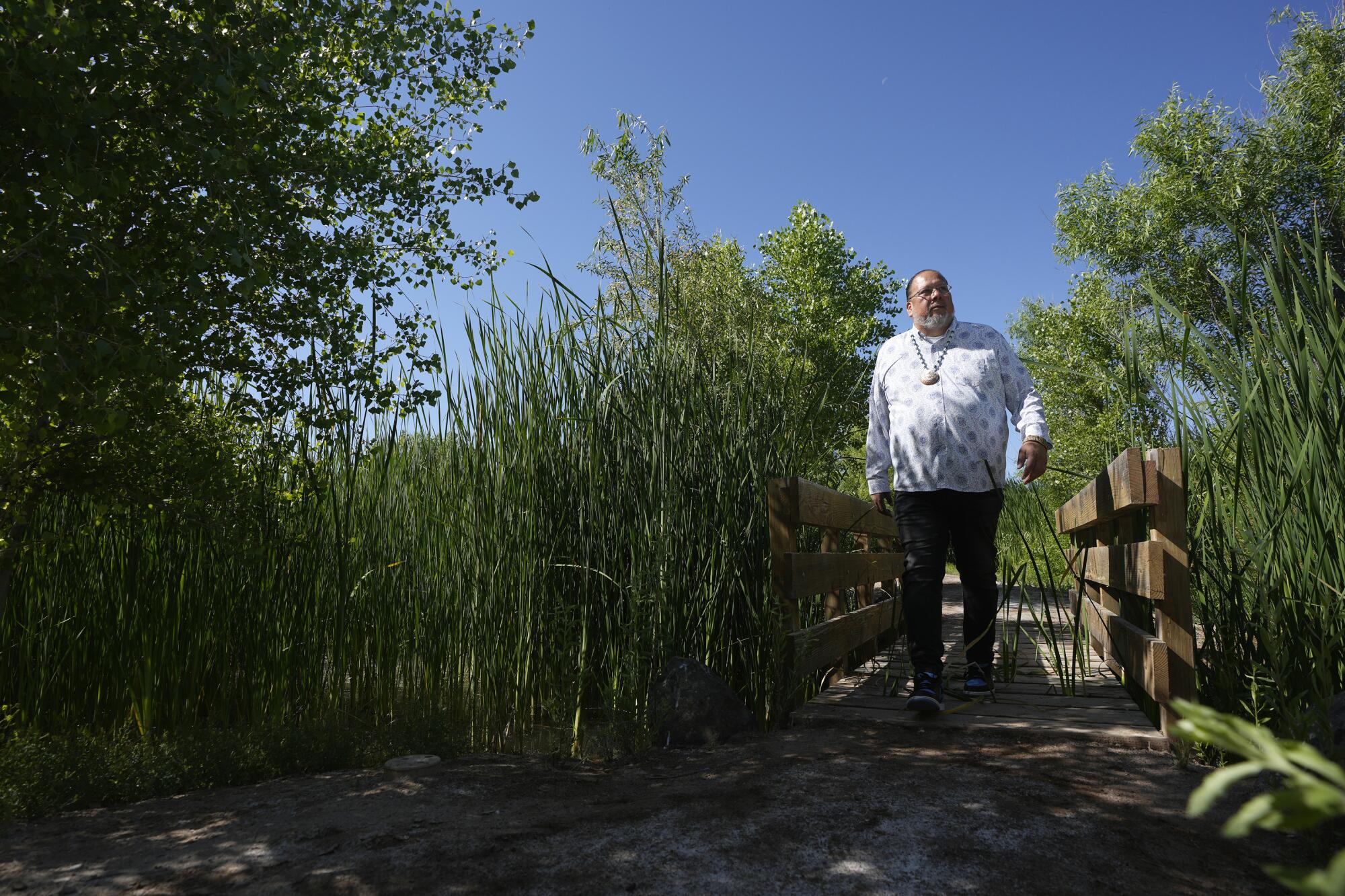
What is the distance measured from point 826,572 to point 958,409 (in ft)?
2.83

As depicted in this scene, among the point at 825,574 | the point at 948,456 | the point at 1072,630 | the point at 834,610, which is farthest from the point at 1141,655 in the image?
the point at 834,610

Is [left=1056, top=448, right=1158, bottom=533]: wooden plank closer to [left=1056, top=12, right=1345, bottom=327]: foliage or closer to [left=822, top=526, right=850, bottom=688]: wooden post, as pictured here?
[left=822, top=526, right=850, bottom=688]: wooden post

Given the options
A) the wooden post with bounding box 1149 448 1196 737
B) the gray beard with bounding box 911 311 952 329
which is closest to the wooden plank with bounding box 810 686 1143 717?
the wooden post with bounding box 1149 448 1196 737

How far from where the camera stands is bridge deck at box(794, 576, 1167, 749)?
9.73 ft

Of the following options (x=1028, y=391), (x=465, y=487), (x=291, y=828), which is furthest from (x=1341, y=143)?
(x=291, y=828)

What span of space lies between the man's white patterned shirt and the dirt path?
961 millimetres

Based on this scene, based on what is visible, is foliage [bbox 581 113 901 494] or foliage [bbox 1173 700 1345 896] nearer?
foliage [bbox 1173 700 1345 896]

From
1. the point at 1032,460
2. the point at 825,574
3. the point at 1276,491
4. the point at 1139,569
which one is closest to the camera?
the point at 1276,491

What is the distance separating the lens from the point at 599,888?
188 centimetres

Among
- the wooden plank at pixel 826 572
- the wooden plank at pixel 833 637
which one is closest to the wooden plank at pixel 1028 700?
the wooden plank at pixel 833 637

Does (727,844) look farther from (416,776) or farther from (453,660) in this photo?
(453,660)

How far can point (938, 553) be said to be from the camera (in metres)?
3.38

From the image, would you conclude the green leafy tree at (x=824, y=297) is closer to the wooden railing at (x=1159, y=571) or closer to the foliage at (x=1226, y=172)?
the foliage at (x=1226, y=172)

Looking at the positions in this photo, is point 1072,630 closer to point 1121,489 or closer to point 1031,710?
Result: point 1031,710
